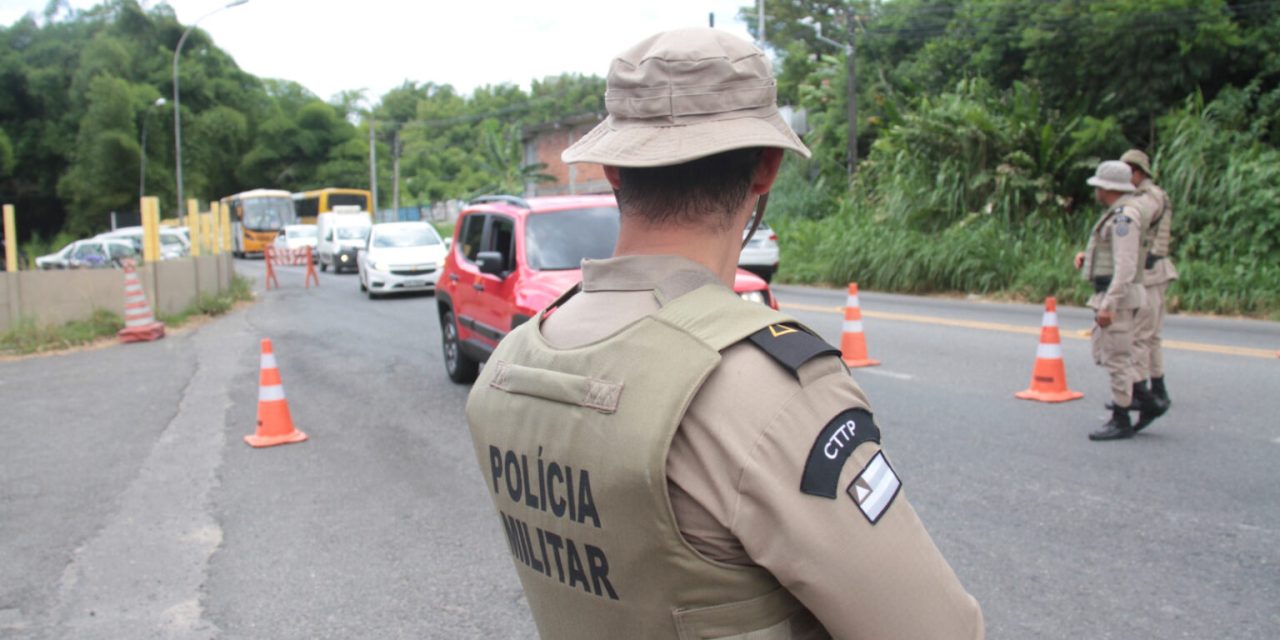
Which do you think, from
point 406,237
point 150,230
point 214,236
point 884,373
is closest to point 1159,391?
point 884,373

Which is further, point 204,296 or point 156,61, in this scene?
point 156,61

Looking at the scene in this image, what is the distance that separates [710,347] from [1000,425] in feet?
21.4

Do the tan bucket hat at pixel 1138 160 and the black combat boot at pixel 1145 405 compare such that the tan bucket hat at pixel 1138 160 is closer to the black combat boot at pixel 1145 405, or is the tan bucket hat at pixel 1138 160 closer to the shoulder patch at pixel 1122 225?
the shoulder patch at pixel 1122 225

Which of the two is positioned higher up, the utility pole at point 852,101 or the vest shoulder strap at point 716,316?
the utility pole at point 852,101

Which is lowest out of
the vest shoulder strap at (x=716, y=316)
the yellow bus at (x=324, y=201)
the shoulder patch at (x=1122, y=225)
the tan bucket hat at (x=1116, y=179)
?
the vest shoulder strap at (x=716, y=316)

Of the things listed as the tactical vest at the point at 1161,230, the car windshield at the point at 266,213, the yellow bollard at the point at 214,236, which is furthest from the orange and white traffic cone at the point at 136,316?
the car windshield at the point at 266,213

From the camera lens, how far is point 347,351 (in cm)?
1293

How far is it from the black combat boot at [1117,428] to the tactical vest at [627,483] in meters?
6.08

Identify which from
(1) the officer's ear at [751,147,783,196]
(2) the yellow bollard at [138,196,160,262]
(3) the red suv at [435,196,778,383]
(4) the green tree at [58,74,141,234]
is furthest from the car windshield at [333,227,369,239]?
(1) the officer's ear at [751,147,783,196]

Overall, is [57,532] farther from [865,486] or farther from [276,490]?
[865,486]

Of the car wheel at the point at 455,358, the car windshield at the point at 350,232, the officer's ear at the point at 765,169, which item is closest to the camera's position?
the officer's ear at the point at 765,169

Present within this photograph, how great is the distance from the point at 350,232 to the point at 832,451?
3386cm

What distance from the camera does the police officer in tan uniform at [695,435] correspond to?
124 centimetres

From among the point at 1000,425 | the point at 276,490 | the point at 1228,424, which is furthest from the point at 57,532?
the point at 1228,424
